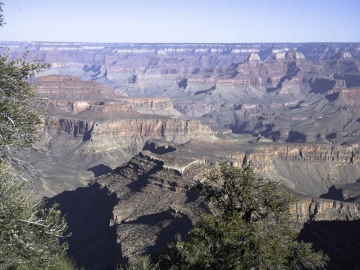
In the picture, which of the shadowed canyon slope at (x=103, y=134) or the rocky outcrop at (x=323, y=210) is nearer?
the rocky outcrop at (x=323, y=210)

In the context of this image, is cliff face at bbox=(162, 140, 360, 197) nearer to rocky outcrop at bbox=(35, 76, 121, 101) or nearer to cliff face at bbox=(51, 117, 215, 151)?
cliff face at bbox=(51, 117, 215, 151)

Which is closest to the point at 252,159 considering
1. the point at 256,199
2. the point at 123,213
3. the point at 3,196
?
the point at 123,213

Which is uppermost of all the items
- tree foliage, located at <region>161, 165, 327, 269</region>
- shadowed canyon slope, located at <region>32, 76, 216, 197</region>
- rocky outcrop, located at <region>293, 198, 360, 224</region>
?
tree foliage, located at <region>161, 165, 327, 269</region>

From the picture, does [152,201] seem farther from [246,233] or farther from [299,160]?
[299,160]

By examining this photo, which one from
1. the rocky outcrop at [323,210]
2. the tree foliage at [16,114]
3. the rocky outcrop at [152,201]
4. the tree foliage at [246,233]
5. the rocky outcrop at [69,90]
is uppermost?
the tree foliage at [16,114]

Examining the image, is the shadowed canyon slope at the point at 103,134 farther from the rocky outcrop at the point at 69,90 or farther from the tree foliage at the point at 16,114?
the tree foliage at the point at 16,114

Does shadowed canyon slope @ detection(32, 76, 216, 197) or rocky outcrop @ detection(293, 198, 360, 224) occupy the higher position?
rocky outcrop @ detection(293, 198, 360, 224)

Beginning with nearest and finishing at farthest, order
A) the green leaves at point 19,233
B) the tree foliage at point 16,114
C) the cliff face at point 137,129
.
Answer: the green leaves at point 19,233
the tree foliage at point 16,114
the cliff face at point 137,129

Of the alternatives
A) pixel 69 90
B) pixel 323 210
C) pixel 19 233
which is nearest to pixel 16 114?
pixel 19 233

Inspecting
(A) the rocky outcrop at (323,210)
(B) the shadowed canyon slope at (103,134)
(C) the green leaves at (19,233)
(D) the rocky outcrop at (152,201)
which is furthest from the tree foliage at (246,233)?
(B) the shadowed canyon slope at (103,134)

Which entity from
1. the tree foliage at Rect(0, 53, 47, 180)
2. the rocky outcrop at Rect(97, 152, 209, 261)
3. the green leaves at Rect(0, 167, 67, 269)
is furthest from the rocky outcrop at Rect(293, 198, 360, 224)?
the tree foliage at Rect(0, 53, 47, 180)
